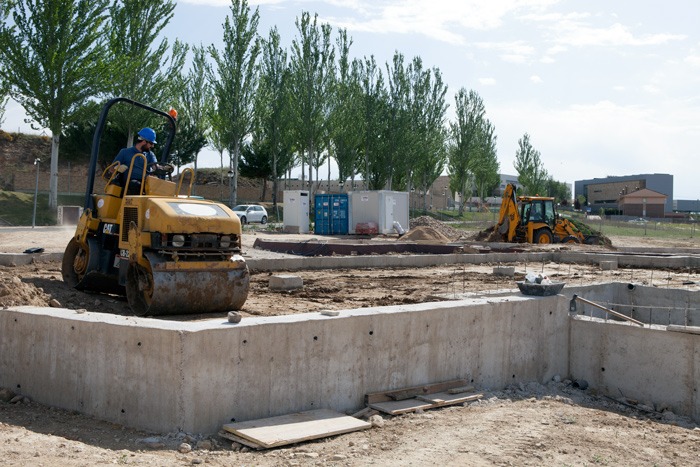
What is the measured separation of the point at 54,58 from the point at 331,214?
14313 millimetres

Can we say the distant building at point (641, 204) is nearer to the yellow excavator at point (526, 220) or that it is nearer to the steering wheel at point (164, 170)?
the yellow excavator at point (526, 220)

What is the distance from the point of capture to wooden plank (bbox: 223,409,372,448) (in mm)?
6324

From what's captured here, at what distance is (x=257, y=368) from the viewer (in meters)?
6.93

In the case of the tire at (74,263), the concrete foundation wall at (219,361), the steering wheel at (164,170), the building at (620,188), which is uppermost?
the building at (620,188)

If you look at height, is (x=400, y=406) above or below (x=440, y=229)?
below

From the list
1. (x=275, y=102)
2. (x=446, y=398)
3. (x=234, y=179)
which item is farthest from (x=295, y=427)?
(x=275, y=102)

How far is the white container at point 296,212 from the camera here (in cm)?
3531

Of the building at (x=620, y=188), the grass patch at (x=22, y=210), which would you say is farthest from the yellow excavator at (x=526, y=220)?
the building at (x=620, y=188)

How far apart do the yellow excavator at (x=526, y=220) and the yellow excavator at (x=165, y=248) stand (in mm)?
20730

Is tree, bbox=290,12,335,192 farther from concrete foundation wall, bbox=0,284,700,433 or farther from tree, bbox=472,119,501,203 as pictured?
concrete foundation wall, bbox=0,284,700,433

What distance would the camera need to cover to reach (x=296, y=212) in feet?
116

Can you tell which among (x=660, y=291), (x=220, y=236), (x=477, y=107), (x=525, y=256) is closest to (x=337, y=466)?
(x=220, y=236)

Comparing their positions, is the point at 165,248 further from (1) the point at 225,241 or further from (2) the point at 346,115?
(2) the point at 346,115

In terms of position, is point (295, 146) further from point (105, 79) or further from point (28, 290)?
point (28, 290)
